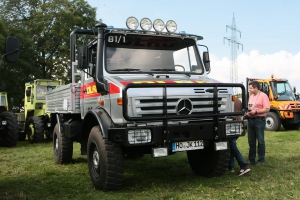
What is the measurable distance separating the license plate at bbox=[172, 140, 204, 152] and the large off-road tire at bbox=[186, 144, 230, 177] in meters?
0.49

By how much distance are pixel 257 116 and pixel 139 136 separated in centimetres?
312

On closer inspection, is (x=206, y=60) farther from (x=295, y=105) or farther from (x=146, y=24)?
(x=295, y=105)

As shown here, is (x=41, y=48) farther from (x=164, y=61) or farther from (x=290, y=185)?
(x=290, y=185)

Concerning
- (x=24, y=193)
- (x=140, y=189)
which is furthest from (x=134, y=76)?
(x=24, y=193)

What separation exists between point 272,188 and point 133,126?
7.43 feet

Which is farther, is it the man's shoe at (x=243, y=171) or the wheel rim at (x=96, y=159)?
the man's shoe at (x=243, y=171)

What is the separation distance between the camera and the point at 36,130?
41.9ft

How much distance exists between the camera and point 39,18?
28.0m

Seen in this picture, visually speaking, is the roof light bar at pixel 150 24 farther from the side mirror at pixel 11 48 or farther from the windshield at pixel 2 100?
the windshield at pixel 2 100

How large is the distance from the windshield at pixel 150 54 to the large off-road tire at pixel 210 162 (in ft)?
4.82

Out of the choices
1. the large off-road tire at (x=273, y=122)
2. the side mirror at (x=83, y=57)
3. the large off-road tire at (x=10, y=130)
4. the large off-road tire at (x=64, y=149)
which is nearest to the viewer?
the side mirror at (x=83, y=57)

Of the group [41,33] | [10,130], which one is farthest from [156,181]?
[41,33]

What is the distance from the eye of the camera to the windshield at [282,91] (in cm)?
1569

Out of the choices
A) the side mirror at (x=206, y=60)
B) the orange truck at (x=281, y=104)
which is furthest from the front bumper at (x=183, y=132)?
the orange truck at (x=281, y=104)
